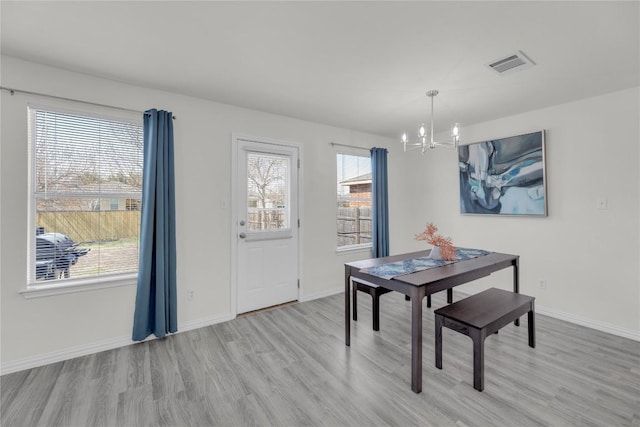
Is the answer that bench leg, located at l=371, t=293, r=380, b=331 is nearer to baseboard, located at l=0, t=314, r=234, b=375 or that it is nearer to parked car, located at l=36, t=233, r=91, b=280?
baseboard, located at l=0, t=314, r=234, b=375

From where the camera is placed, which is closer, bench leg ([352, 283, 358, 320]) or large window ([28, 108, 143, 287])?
large window ([28, 108, 143, 287])

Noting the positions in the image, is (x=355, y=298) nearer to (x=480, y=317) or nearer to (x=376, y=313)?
(x=376, y=313)

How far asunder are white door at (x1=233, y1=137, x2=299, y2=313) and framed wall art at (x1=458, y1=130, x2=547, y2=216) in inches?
95.5

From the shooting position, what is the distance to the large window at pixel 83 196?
7.48 ft

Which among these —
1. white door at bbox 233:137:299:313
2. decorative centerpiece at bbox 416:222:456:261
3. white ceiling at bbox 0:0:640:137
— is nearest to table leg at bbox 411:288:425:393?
decorative centerpiece at bbox 416:222:456:261

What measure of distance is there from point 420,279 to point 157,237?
91.3 inches

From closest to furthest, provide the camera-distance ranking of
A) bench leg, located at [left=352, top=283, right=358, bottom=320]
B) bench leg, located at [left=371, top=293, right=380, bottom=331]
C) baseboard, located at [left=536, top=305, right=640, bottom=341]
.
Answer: baseboard, located at [left=536, top=305, right=640, bottom=341] → bench leg, located at [left=371, top=293, right=380, bottom=331] → bench leg, located at [left=352, top=283, right=358, bottom=320]

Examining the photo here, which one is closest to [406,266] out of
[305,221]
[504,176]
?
[305,221]

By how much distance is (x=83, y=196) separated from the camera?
2.44 m

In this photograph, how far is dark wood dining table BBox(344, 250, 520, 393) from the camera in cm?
192

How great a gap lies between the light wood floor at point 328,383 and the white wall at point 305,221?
296mm

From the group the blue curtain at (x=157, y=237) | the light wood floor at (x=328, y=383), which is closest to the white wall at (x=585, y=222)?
the light wood floor at (x=328, y=383)

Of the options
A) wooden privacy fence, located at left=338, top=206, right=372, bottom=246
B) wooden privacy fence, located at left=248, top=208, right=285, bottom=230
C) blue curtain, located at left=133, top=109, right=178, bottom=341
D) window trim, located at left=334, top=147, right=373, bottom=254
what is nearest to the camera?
blue curtain, located at left=133, top=109, right=178, bottom=341

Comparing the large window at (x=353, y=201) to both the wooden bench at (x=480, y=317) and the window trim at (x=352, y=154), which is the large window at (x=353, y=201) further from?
the wooden bench at (x=480, y=317)
